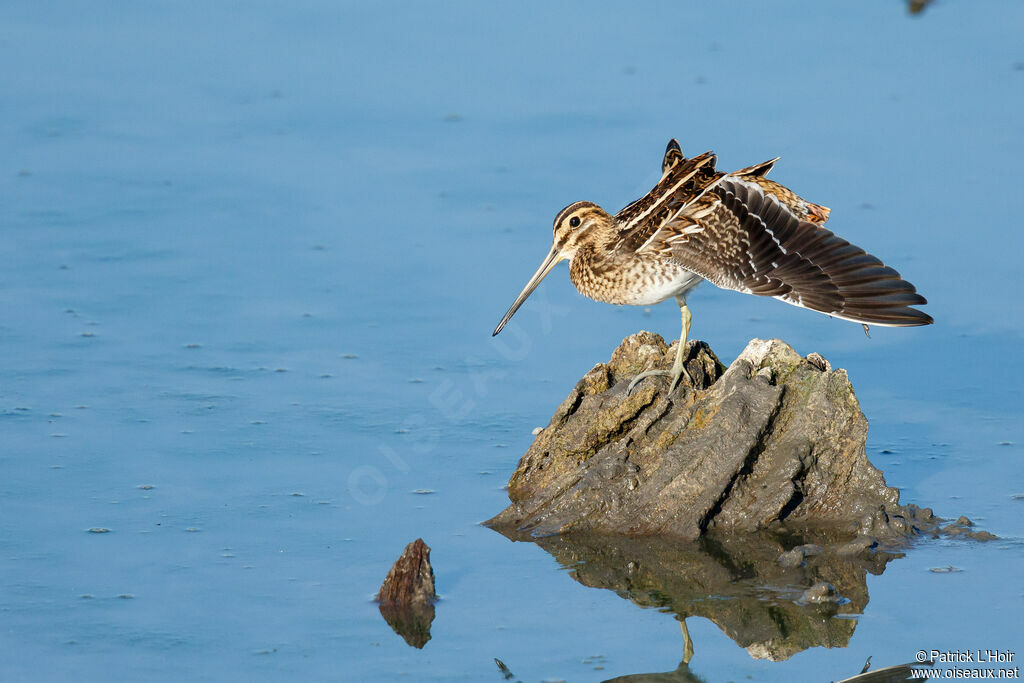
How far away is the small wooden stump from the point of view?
270 inches

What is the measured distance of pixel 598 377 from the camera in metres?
8.05

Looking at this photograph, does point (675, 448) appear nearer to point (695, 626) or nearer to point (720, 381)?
point (720, 381)

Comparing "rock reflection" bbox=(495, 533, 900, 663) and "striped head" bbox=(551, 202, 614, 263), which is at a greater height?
"striped head" bbox=(551, 202, 614, 263)

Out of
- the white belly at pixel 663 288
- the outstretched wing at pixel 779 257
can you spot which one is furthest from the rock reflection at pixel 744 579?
the white belly at pixel 663 288

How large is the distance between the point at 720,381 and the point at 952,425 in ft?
5.78

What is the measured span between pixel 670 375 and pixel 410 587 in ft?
6.18

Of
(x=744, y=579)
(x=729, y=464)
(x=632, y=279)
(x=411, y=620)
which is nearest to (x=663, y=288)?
(x=632, y=279)

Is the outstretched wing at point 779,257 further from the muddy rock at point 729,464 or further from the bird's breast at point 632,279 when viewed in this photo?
the muddy rock at point 729,464

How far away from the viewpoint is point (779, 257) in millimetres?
7621

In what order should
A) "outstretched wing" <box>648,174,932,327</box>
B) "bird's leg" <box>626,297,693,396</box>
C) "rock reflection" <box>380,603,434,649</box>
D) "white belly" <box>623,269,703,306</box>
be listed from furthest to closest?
"white belly" <box>623,269,703,306</box> → "bird's leg" <box>626,297,693,396</box> → "outstretched wing" <box>648,174,932,327</box> → "rock reflection" <box>380,603,434,649</box>

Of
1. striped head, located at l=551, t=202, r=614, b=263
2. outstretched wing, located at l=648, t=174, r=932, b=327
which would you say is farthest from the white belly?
striped head, located at l=551, t=202, r=614, b=263

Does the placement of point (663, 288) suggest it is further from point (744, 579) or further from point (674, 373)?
point (744, 579)

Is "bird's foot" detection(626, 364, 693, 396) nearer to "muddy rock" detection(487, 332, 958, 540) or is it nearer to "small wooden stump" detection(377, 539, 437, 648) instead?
"muddy rock" detection(487, 332, 958, 540)

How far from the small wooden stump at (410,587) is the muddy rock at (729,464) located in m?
0.91
